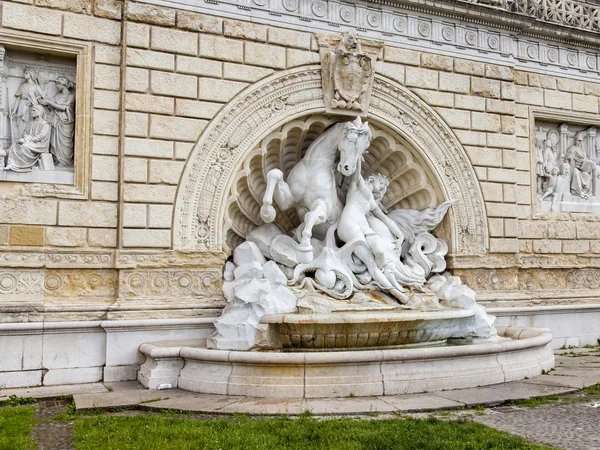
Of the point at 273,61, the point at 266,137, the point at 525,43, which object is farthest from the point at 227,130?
the point at 525,43

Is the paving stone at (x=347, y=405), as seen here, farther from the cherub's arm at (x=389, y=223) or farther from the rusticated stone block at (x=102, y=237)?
the cherub's arm at (x=389, y=223)

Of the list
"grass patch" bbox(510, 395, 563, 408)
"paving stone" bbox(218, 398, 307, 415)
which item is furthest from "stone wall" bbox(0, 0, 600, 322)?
"grass patch" bbox(510, 395, 563, 408)

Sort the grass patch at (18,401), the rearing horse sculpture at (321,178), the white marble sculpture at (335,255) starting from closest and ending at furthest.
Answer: the grass patch at (18,401)
the white marble sculpture at (335,255)
the rearing horse sculpture at (321,178)

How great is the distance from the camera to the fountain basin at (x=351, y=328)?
337 inches

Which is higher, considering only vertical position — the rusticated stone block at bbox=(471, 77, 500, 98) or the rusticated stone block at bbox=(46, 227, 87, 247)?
the rusticated stone block at bbox=(471, 77, 500, 98)

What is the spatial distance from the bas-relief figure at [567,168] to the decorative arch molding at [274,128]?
→ 89.1 inches

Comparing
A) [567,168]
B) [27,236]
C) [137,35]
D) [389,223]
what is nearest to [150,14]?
[137,35]

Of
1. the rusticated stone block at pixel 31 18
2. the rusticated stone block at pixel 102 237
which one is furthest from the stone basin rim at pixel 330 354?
the rusticated stone block at pixel 31 18

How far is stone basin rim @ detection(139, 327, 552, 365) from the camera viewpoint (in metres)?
7.79

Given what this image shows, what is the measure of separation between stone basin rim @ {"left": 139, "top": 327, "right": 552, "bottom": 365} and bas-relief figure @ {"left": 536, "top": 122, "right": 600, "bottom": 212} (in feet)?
18.2

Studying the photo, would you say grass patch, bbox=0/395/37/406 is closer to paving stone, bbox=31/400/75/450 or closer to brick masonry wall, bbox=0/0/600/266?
paving stone, bbox=31/400/75/450

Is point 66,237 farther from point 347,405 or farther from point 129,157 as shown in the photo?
point 347,405

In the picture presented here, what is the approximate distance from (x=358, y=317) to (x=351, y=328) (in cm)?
21

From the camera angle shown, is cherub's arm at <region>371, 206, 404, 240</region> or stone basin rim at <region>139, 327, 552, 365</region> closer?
stone basin rim at <region>139, 327, 552, 365</region>
